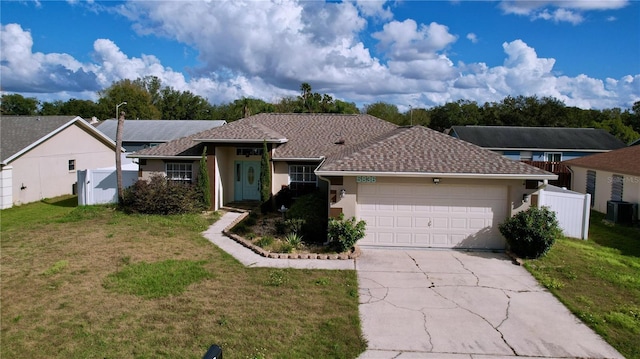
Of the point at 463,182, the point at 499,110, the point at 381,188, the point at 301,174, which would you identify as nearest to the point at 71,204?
the point at 301,174

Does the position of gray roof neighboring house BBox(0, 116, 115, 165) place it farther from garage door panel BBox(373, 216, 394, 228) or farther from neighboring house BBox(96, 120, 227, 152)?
garage door panel BBox(373, 216, 394, 228)

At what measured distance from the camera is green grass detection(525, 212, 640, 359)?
759 cm

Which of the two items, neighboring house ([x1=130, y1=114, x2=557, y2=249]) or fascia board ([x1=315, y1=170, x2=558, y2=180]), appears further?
neighboring house ([x1=130, y1=114, x2=557, y2=249])

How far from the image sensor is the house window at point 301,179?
61.4 feet

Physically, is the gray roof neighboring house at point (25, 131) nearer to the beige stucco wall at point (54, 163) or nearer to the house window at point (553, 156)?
the beige stucco wall at point (54, 163)

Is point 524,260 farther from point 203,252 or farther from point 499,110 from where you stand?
point 499,110

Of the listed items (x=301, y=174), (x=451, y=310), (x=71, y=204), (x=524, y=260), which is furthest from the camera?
(x=71, y=204)

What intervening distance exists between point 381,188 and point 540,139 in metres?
28.6

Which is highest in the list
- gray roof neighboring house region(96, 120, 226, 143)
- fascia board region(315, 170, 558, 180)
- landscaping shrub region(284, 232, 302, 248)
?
gray roof neighboring house region(96, 120, 226, 143)

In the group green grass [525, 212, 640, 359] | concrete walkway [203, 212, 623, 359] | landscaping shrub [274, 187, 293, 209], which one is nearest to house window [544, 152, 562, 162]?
green grass [525, 212, 640, 359]

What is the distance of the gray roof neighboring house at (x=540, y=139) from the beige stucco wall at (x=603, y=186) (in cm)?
1258

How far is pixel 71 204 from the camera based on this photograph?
2069 cm

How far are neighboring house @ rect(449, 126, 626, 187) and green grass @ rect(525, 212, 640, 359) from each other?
67.4 ft

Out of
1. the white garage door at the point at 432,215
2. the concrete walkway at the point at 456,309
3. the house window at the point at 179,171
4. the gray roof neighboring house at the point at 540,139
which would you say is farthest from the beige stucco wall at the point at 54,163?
the gray roof neighboring house at the point at 540,139
